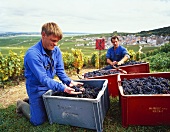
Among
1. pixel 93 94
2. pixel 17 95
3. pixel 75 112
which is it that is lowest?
pixel 17 95

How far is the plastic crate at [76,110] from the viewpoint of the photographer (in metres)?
3.13

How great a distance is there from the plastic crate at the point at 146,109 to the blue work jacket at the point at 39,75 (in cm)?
114

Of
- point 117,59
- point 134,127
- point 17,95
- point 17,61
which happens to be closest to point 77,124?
point 134,127

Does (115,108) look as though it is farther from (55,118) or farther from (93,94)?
(55,118)

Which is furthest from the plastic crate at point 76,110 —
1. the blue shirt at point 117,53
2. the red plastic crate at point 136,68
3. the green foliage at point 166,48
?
the green foliage at point 166,48

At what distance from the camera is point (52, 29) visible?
3.16 m

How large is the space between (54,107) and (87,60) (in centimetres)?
855

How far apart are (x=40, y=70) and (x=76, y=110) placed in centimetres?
93

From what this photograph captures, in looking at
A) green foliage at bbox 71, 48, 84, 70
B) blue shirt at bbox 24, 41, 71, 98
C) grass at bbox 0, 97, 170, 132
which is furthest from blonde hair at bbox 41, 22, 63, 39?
green foliage at bbox 71, 48, 84, 70

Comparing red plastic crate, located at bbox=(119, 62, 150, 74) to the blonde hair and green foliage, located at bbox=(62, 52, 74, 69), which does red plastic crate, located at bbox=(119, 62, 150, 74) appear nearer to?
the blonde hair

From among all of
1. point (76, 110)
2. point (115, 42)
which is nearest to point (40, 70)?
point (76, 110)

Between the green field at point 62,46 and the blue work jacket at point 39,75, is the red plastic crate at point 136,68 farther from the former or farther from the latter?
the blue work jacket at point 39,75

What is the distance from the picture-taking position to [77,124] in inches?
138

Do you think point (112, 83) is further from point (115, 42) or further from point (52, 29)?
point (52, 29)
